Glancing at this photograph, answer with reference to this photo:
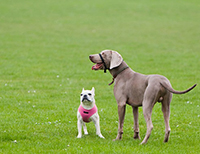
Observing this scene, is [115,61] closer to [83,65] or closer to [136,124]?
[136,124]

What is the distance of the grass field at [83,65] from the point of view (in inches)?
365

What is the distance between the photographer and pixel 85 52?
26.3 meters

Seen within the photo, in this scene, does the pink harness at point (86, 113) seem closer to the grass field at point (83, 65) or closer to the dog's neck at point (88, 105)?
the dog's neck at point (88, 105)

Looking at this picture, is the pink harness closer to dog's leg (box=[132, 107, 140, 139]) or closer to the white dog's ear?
dog's leg (box=[132, 107, 140, 139])

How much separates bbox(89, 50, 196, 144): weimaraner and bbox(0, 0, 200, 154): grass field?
657 mm

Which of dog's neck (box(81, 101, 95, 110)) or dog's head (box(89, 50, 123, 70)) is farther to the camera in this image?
dog's neck (box(81, 101, 95, 110))

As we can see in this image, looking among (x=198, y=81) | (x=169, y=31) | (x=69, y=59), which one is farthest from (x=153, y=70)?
(x=169, y=31)

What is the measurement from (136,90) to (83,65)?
42.8 feet

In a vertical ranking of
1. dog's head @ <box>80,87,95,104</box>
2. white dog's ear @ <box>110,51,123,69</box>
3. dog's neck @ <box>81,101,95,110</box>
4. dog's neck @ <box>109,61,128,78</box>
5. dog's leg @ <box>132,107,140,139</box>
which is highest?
white dog's ear @ <box>110,51,123,69</box>

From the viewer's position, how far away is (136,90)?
29.0 ft

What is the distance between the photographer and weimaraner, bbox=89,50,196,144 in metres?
8.43

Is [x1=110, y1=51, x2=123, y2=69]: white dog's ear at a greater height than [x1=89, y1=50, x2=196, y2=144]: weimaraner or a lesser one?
greater

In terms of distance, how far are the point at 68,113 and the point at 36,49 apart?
Answer: 614 inches

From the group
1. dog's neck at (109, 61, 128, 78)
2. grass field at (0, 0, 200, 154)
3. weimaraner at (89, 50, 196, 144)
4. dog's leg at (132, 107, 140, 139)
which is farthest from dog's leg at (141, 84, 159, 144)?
dog's neck at (109, 61, 128, 78)
